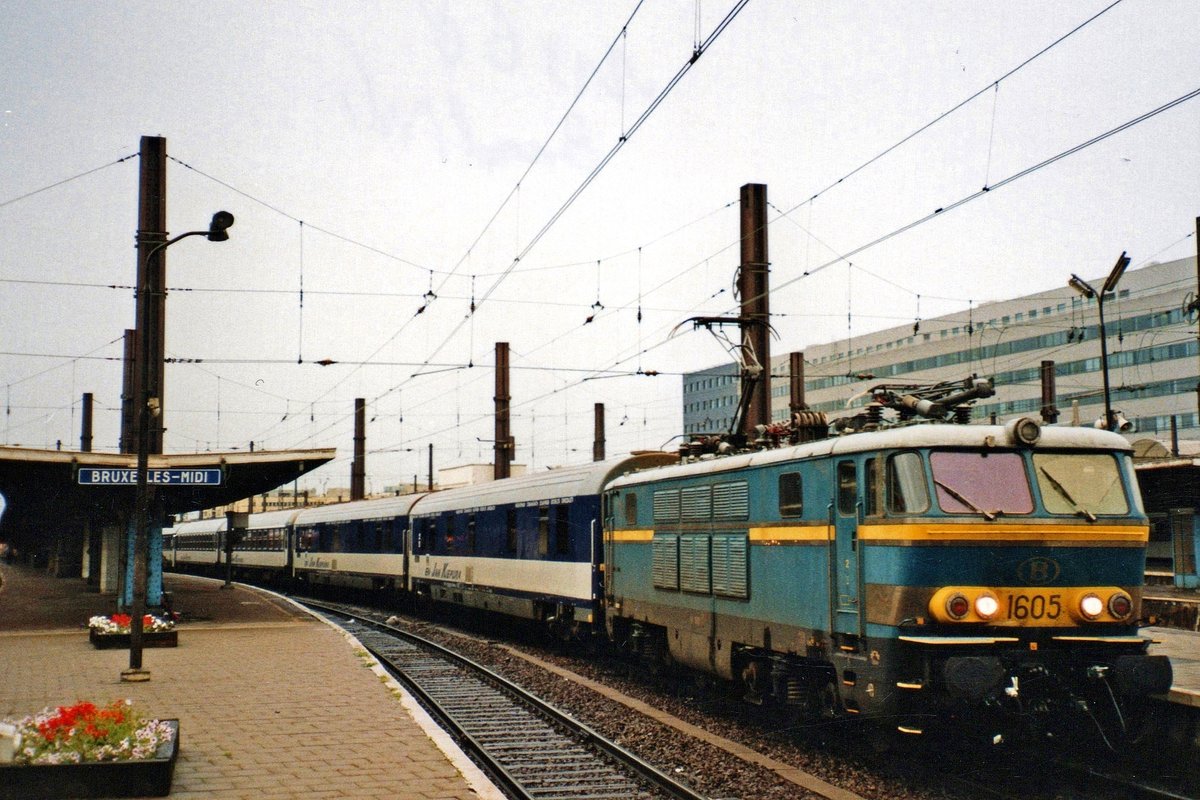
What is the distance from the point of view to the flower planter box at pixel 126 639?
2066cm

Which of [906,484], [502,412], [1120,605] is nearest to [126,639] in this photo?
[906,484]

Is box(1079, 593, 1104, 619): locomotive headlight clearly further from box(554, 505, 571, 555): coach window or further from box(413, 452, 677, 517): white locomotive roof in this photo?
box(554, 505, 571, 555): coach window

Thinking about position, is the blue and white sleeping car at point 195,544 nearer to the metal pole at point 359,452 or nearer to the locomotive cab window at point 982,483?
the metal pole at point 359,452

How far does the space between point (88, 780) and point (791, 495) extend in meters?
6.97

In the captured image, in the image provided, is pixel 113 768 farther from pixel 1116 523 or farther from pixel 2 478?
pixel 2 478

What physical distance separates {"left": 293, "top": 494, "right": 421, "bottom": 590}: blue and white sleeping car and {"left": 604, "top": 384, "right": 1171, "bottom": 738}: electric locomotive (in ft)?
73.3

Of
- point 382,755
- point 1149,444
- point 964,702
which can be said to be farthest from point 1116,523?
point 1149,444

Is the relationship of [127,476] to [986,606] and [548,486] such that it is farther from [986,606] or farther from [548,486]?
[986,606]

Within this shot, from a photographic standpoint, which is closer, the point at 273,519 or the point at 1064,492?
the point at 1064,492

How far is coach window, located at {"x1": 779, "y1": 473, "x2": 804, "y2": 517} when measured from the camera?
39.5ft

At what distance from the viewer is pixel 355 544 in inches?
1487

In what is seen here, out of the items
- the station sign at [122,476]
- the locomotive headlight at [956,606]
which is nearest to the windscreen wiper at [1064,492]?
the locomotive headlight at [956,606]

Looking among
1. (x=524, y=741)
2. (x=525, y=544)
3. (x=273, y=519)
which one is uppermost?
(x=273, y=519)

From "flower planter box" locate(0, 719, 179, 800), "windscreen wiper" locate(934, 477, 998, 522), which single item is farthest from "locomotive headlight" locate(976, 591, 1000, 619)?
"flower planter box" locate(0, 719, 179, 800)
